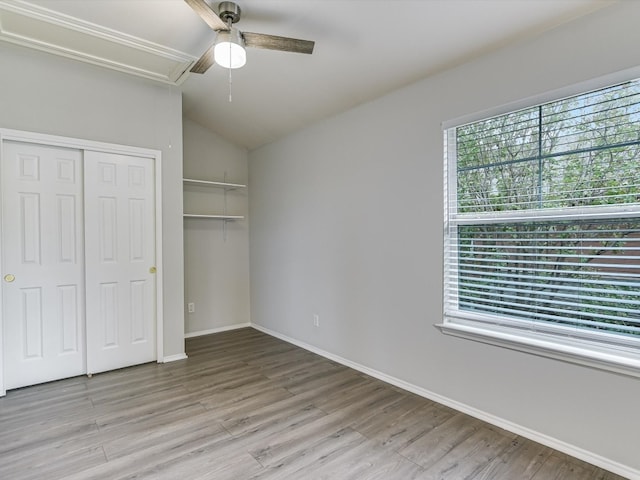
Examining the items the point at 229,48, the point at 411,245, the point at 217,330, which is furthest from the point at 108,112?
the point at 411,245

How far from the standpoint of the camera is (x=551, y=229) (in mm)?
2176

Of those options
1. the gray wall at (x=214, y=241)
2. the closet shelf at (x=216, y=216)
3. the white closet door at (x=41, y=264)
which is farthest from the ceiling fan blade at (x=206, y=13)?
the gray wall at (x=214, y=241)

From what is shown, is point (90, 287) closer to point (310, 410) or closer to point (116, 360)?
point (116, 360)

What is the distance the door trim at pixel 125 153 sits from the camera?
285 centimetres

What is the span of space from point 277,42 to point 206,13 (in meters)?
0.42

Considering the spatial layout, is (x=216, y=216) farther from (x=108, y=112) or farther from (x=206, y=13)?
(x=206, y=13)

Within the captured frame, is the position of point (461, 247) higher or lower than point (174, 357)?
higher

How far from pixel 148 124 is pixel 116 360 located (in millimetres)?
2372

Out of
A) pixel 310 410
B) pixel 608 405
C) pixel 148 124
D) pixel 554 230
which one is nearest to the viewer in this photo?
pixel 608 405

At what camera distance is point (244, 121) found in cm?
418

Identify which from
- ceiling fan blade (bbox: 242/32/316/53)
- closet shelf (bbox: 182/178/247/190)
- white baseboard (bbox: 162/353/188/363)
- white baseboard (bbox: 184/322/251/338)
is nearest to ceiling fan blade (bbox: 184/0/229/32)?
ceiling fan blade (bbox: 242/32/316/53)

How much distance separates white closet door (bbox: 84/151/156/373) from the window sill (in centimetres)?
293

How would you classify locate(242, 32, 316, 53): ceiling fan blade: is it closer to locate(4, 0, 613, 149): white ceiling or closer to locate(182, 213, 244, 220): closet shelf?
locate(4, 0, 613, 149): white ceiling

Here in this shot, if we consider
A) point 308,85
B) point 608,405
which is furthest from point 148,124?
point 608,405
